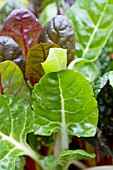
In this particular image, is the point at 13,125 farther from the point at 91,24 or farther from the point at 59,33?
the point at 91,24

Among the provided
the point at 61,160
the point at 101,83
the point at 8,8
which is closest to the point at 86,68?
the point at 101,83

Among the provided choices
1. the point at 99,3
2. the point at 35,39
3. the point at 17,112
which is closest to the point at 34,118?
the point at 17,112

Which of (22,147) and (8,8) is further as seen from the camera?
(8,8)

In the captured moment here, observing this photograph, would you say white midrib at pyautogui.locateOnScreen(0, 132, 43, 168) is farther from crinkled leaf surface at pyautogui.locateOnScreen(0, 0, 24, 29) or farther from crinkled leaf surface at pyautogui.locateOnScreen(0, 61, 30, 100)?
crinkled leaf surface at pyautogui.locateOnScreen(0, 0, 24, 29)

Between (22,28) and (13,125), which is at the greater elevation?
(22,28)

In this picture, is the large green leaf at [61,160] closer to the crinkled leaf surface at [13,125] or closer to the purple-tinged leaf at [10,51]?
the crinkled leaf surface at [13,125]

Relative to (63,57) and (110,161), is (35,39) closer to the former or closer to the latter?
(63,57)

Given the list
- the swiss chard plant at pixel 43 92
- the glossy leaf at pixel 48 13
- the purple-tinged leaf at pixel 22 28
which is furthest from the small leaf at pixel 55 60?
the glossy leaf at pixel 48 13
